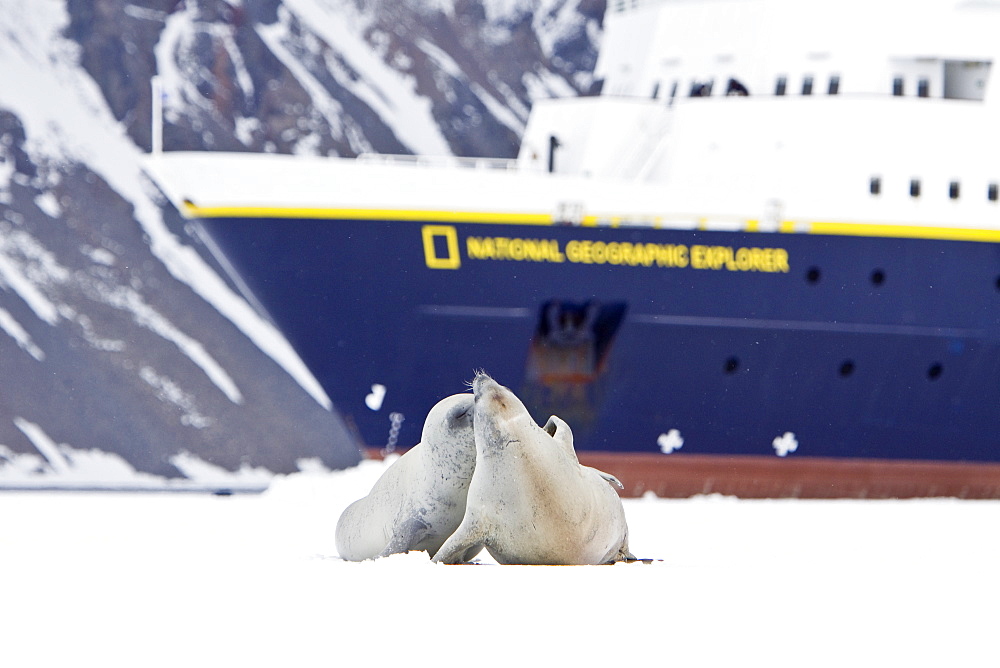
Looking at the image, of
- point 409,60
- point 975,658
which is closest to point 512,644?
point 975,658

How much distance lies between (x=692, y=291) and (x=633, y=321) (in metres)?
0.91

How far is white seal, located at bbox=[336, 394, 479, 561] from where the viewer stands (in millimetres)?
10680

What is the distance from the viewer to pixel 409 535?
10836 mm

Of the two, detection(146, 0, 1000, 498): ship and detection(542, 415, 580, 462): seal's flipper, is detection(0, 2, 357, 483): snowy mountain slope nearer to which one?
detection(146, 0, 1000, 498): ship

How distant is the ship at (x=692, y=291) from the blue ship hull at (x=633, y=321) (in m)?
0.03

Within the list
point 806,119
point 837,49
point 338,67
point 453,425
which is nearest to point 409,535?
point 453,425

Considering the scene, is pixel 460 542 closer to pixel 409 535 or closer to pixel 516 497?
pixel 516 497

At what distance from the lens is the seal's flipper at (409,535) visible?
10836mm

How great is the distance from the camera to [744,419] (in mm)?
22734

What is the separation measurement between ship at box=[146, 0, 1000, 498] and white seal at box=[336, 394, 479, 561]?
11.0m

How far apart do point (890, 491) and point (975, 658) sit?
1642 cm

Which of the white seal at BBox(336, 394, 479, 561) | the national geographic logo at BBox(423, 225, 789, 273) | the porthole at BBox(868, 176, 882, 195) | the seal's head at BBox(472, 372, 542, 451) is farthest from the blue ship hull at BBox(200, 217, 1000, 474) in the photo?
the seal's head at BBox(472, 372, 542, 451)

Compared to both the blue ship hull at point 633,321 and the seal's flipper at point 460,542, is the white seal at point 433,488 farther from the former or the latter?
the blue ship hull at point 633,321

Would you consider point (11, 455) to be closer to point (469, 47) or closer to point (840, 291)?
point (469, 47)
